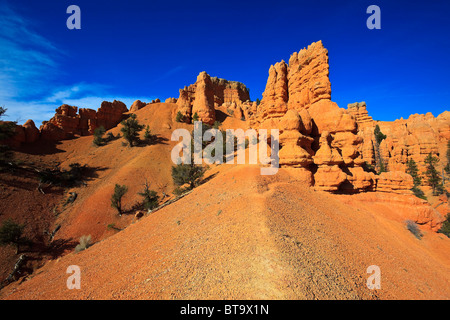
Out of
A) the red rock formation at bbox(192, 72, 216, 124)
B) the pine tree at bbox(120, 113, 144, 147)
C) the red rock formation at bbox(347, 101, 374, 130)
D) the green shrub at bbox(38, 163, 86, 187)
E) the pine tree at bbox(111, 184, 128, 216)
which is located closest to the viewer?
the pine tree at bbox(111, 184, 128, 216)

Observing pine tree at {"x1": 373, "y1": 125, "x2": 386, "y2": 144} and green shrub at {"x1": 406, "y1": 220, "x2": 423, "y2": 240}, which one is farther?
pine tree at {"x1": 373, "y1": 125, "x2": 386, "y2": 144}

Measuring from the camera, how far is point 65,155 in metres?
27.9

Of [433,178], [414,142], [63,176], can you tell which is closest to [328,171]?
[63,176]

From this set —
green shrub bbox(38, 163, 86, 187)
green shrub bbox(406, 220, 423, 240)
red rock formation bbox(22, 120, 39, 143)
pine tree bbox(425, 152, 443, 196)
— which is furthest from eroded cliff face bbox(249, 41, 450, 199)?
red rock formation bbox(22, 120, 39, 143)

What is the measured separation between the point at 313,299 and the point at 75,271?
9.00 m

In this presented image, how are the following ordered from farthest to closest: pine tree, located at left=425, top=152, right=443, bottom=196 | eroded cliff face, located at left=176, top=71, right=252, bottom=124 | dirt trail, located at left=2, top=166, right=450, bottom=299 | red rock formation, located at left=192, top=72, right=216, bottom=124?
eroded cliff face, located at left=176, top=71, right=252, bottom=124 < red rock formation, located at left=192, top=72, right=216, bottom=124 < pine tree, located at left=425, top=152, right=443, bottom=196 < dirt trail, located at left=2, top=166, right=450, bottom=299

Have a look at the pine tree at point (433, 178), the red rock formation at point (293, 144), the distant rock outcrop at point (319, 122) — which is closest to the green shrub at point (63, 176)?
the distant rock outcrop at point (319, 122)

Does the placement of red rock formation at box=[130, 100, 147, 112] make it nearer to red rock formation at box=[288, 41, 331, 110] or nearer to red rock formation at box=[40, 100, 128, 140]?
red rock formation at box=[40, 100, 128, 140]

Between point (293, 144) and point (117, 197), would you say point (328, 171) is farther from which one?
point (117, 197)

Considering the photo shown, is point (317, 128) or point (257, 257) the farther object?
point (317, 128)

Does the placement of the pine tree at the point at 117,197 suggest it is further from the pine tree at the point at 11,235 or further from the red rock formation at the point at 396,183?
the red rock formation at the point at 396,183

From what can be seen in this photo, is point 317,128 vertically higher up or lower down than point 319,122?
lower down

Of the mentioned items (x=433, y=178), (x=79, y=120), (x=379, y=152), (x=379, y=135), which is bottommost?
(x=433, y=178)

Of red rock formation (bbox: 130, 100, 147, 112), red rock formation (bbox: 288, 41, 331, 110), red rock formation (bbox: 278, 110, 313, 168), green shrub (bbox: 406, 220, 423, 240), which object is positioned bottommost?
green shrub (bbox: 406, 220, 423, 240)
